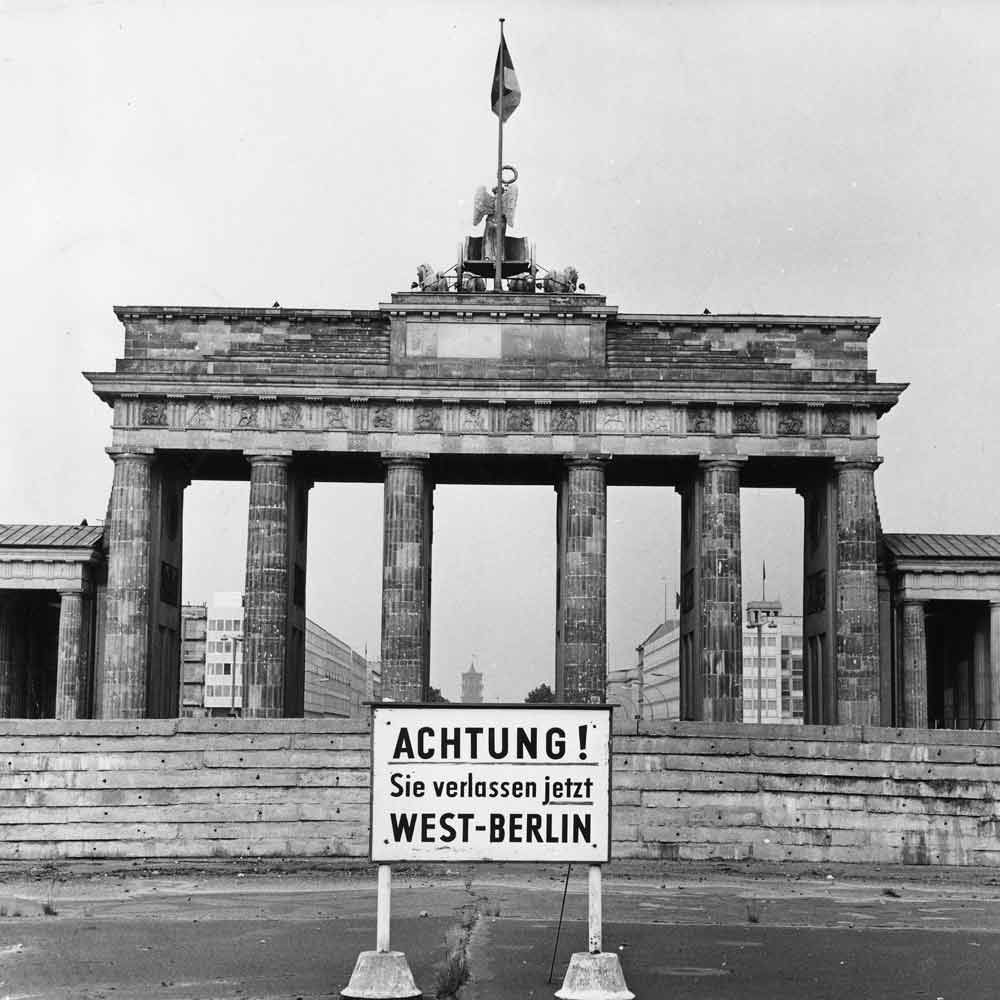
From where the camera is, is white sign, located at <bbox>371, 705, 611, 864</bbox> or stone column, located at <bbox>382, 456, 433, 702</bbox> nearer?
white sign, located at <bbox>371, 705, 611, 864</bbox>

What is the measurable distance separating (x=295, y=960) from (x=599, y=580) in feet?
150

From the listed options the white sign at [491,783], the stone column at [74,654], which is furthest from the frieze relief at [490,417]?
the white sign at [491,783]

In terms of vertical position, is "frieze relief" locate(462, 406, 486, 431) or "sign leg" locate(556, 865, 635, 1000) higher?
"frieze relief" locate(462, 406, 486, 431)

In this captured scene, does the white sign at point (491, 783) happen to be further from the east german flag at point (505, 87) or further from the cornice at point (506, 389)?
the east german flag at point (505, 87)

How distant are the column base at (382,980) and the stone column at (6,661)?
55.2 metres

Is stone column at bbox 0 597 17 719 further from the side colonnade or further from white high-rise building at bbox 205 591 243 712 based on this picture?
white high-rise building at bbox 205 591 243 712

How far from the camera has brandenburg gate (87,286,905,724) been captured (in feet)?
213

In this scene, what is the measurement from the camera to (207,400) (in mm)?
65812

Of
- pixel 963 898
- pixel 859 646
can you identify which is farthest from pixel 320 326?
pixel 963 898

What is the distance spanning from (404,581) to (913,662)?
65.1ft

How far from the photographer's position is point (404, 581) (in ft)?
214

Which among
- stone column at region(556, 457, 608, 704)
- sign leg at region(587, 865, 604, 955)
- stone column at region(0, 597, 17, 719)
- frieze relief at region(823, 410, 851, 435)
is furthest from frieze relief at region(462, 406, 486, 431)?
sign leg at region(587, 865, 604, 955)

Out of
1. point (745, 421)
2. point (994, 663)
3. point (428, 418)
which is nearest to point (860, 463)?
point (745, 421)

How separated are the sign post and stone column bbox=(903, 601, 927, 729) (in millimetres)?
50683
